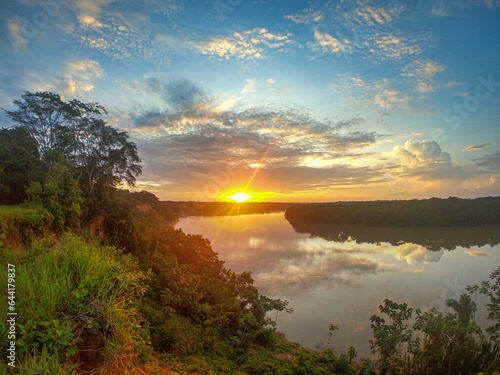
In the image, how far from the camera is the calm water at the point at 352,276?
12.1 m

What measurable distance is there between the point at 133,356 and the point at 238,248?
26.5 metres

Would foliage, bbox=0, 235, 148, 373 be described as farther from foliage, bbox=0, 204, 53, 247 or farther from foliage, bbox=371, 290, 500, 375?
foliage, bbox=371, 290, 500, 375

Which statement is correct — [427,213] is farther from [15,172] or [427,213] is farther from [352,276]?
[15,172]

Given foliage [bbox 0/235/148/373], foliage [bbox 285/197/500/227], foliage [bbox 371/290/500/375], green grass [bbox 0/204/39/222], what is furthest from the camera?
foliage [bbox 285/197/500/227]

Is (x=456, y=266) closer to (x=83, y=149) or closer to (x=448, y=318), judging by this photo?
(x=448, y=318)

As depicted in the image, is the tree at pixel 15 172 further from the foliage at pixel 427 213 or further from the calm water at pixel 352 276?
the foliage at pixel 427 213

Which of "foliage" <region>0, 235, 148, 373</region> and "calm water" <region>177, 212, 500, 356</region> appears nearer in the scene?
"foliage" <region>0, 235, 148, 373</region>

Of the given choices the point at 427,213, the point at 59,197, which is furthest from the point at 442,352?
the point at 427,213

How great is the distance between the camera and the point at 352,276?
18844mm

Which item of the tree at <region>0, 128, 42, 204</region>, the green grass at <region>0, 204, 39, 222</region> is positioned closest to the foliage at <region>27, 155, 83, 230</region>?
the green grass at <region>0, 204, 39, 222</region>

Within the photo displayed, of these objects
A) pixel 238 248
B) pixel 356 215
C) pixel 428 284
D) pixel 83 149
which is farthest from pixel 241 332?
pixel 356 215

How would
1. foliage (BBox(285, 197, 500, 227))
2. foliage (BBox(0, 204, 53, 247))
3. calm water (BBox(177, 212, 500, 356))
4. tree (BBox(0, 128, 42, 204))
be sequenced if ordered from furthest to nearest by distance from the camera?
foliage (BBox(285, 197, 500, 227)) < calm water (BBox(177, 212, 500, 356)) < tree (BBox(0, 128, 42, 204)) < foliage (BBox(0, 204, 53, 247))

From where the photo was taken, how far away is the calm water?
12.1 metres

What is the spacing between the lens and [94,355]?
107 inches
